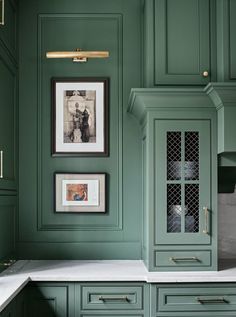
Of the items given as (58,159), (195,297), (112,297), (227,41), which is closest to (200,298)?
(195,297)

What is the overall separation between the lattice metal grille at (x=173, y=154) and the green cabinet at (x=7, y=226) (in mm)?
1094

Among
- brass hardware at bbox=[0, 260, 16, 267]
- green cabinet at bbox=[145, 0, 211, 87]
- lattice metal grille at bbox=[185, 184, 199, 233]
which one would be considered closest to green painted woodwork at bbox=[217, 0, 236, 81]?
green cabinet at bbox=[145, 0, 211, 87]

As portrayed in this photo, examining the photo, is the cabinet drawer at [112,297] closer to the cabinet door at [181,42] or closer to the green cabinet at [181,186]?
the green cabinet at [181,186]

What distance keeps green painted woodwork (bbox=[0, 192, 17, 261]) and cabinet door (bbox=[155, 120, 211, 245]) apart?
3.28ft

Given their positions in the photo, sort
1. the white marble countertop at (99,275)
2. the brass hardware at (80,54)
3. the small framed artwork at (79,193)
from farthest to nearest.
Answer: the small framed artwork at (79,193), the brass hardware at (80,54), the white marble countertop at (99,275)

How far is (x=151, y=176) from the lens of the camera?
3.39 meters

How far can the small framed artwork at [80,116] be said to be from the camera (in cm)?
386

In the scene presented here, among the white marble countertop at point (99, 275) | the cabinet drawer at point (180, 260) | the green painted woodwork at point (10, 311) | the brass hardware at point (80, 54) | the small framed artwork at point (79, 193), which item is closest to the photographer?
the green painted woodwork at point (10, 311)

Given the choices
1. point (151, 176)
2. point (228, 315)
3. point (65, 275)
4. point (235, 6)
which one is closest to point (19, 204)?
point (65, 275)

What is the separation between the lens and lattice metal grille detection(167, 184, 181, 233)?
341cm

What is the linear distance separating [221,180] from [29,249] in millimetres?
1481

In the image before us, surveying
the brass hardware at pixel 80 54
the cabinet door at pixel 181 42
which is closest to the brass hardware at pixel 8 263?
the brass hardware at pixel 80 54

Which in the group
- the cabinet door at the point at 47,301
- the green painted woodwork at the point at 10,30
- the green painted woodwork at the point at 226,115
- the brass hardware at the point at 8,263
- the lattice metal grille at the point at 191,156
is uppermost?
the green painted woodwork at the point at 10,30

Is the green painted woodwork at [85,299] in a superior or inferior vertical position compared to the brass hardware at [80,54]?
inferior
